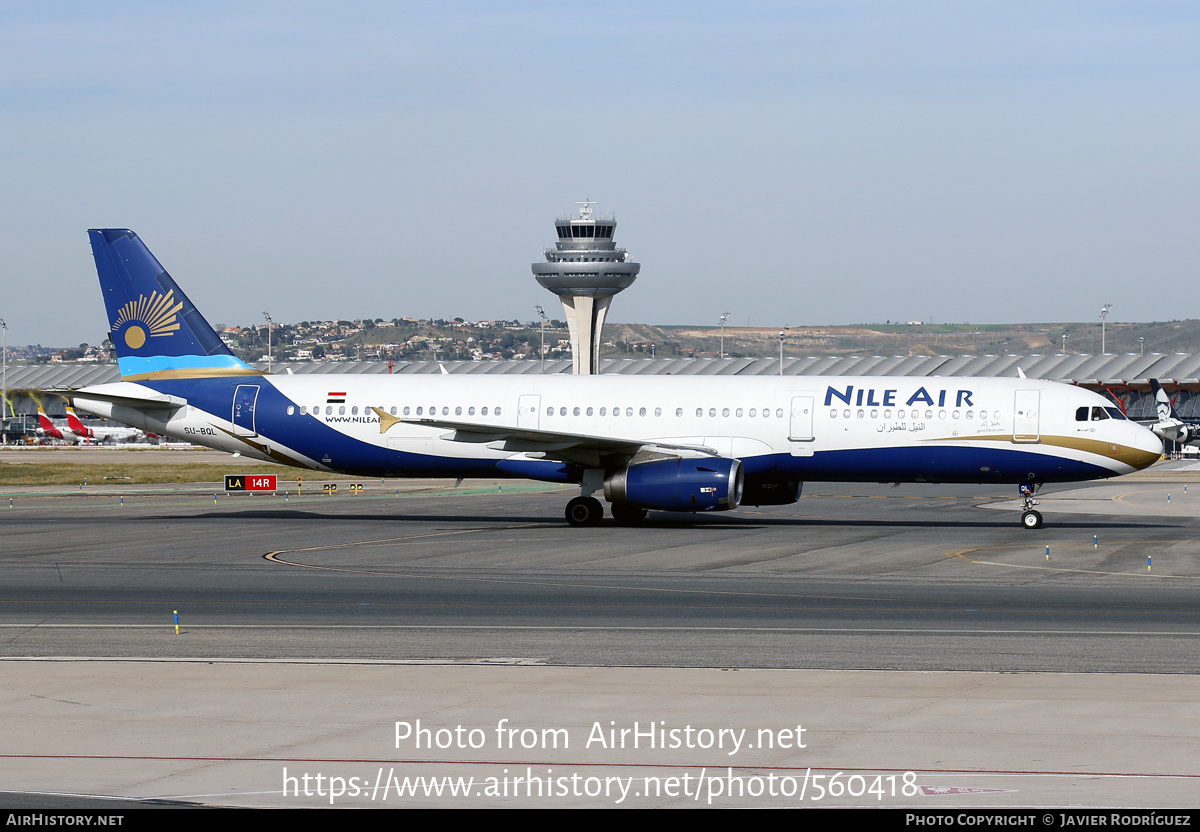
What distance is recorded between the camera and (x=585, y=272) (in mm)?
152000

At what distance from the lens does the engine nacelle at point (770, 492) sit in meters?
38.0

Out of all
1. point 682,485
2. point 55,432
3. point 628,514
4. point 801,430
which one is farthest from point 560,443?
point 55,432

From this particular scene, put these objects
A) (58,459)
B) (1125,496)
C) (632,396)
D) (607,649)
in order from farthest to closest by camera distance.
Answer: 1. (58,459)
2. (1125,496)
3. (632,396)
4. (607,649)

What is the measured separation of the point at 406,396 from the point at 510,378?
3.34 m

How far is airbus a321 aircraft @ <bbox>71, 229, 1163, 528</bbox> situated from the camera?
117 ft

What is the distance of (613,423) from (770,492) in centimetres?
520

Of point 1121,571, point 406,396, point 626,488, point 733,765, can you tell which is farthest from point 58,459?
point 733,765

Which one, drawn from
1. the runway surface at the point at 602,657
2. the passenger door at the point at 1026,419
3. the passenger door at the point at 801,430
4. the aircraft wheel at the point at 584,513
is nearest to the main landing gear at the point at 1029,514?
the passenger door at the point at 1026,419

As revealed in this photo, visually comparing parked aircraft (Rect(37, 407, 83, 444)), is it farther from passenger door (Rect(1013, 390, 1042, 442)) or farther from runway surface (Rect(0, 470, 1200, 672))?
passenger door (Rect(1013, 390, 1042, 442))

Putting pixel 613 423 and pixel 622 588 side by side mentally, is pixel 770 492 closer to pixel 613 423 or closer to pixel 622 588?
pixel 613 423

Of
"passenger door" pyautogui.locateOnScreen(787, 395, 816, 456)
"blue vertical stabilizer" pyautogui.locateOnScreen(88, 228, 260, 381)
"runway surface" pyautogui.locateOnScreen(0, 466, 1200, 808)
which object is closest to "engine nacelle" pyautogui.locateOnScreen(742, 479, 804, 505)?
"passenger door" pyautogui.locateOnScreen(787, 395, 816, 456)

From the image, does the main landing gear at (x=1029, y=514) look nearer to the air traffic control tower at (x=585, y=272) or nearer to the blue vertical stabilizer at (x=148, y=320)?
the blue vertical stabilizer at (x=148, y=320)

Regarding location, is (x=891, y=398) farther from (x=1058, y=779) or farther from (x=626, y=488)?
(x=1058, y=779)

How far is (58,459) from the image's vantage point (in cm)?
8906
